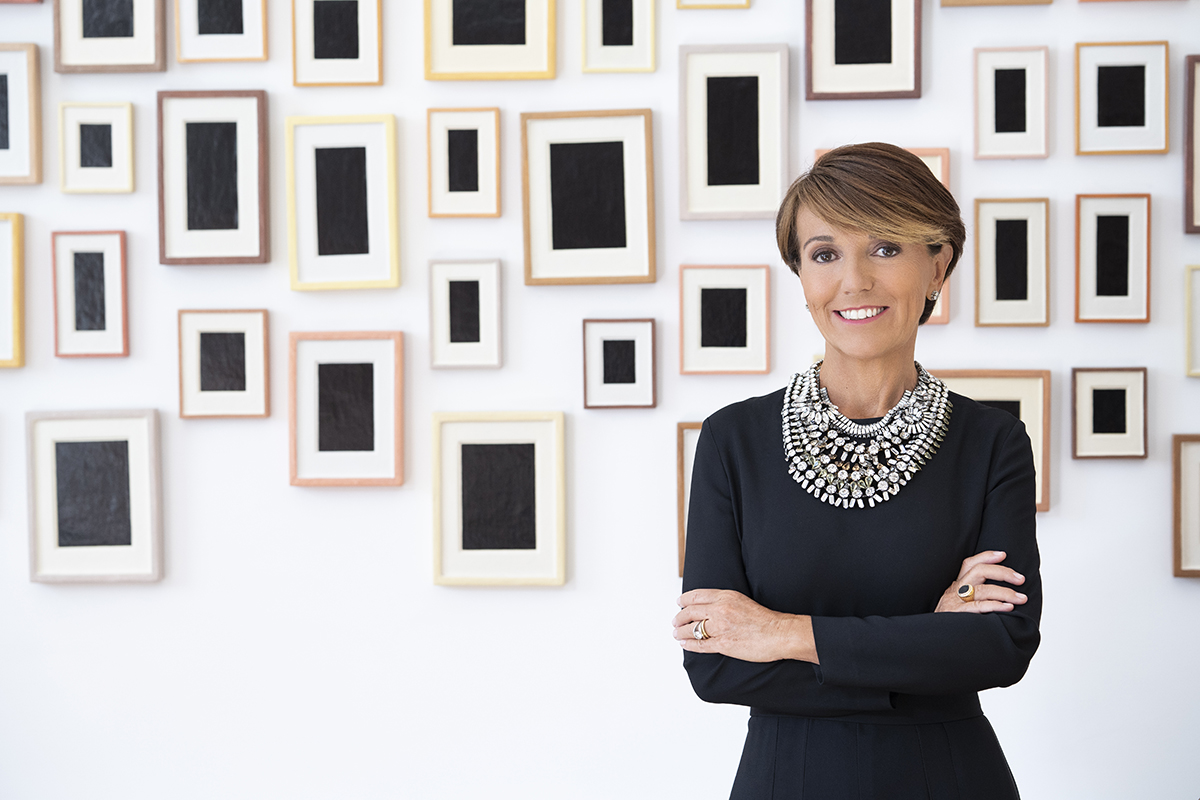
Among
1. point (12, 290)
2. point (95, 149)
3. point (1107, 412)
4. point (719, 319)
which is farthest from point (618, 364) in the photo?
point (12, 290)

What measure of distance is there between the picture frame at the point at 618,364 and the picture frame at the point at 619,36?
548 millimetres

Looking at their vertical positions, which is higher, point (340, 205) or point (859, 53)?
point (859, 53)

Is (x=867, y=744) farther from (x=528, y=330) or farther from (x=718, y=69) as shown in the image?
(x=718, y=69)

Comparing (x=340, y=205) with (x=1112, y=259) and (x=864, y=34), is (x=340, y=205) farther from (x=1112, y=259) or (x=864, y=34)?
(x=1112, y=259)

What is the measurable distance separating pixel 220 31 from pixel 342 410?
0.87 metres

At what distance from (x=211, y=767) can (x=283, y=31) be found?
1644mm

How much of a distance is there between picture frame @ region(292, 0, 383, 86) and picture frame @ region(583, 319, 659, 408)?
0.73 m

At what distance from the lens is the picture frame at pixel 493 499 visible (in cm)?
183

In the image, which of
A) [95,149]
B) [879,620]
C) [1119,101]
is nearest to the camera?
[879,620]

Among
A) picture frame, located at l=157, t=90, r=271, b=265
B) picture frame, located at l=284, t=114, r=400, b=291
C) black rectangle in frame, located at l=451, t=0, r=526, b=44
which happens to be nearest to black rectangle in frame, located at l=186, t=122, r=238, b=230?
picture frame, located at l=157, t=90, r=271, b=265

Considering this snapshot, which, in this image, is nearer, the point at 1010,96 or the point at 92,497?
the point at 1010,96

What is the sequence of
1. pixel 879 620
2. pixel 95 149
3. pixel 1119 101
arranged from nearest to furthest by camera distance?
pixel 879 620, pixel 1119 101, pixel 95 149

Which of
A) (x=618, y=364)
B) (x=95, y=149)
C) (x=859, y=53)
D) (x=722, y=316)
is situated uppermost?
(x=859, y=53)

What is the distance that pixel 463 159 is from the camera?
1.83 meters
